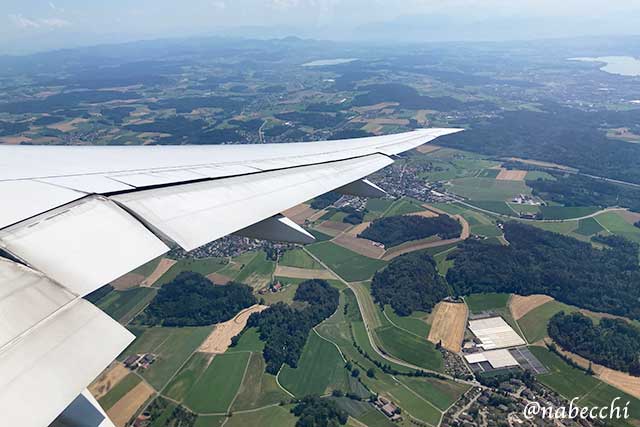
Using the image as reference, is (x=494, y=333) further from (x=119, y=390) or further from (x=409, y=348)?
(x=119, y=390)

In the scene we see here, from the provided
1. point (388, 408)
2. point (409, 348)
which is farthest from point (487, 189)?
point (388, 408)

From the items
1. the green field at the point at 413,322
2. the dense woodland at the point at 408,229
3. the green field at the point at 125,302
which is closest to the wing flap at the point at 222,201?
the green field at the point at 413,322

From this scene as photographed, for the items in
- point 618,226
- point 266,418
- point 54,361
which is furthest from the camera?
point 618,226

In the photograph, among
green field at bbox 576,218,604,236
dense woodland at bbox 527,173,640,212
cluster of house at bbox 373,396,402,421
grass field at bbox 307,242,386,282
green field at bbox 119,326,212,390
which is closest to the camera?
cluster of house at bbox 373,396,402,421

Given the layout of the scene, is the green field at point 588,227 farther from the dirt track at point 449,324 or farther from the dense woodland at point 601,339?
the dirt track at point 449,324

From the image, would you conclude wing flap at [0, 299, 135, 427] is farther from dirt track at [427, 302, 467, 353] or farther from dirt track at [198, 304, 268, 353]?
dirt track at [427, 302, 467, 353]

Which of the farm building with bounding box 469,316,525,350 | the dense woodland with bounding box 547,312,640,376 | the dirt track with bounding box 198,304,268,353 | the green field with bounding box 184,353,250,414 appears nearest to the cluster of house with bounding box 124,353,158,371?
the dirt track with bounding box 198,304,268,353

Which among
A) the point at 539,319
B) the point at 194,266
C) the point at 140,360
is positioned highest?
the point at 140,360
